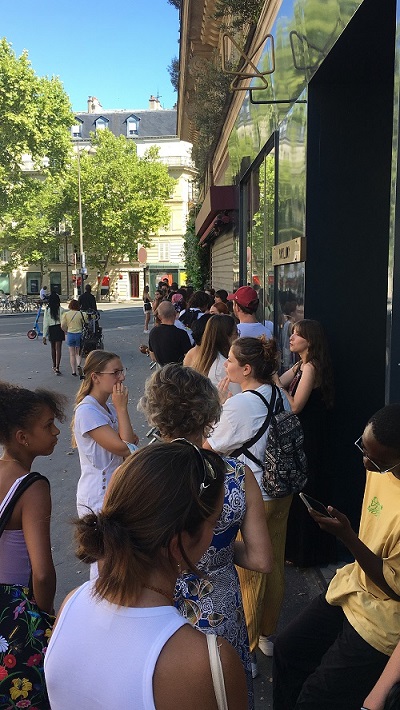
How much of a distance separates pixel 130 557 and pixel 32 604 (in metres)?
0.90

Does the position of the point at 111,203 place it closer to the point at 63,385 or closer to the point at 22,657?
the point at 63,385

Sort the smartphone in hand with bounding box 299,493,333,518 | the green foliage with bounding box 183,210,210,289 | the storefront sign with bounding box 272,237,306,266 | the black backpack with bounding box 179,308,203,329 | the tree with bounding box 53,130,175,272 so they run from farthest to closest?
the tree with bounding box 53,130,175,272, the green foliage with bounding box 183,210,210,289, the black backpack with bounding box 179,308,203,329, the storefront sign with bounding box 272,237,306,266, the smartphone in hand with bounding box 299,493,333,518

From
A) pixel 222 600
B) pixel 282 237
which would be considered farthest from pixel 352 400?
pixel 222 600

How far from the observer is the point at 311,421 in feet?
14.5

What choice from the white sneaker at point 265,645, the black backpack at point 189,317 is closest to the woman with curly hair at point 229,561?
the white sneaker at point 265,645

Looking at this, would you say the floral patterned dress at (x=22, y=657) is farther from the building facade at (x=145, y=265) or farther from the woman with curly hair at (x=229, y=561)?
the building facade at (x=145, y=265)

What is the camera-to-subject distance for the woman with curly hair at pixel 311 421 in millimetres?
4285

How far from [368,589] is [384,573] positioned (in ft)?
0.52

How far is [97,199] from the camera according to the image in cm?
5506

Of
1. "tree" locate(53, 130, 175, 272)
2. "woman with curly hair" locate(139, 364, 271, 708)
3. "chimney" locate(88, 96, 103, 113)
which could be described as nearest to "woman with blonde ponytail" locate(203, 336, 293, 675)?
"woman with curly hair" locate(139, 364, 271, 708)

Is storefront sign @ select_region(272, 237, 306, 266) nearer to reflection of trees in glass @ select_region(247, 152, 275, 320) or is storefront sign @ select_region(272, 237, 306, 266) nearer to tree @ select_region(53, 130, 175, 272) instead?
reflection of trees in glass @ select_region(247, 152, 275, 320)

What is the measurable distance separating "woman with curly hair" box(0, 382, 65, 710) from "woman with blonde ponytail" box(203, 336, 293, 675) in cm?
94

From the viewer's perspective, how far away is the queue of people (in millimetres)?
1286

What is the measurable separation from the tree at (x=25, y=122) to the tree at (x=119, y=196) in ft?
34.4
